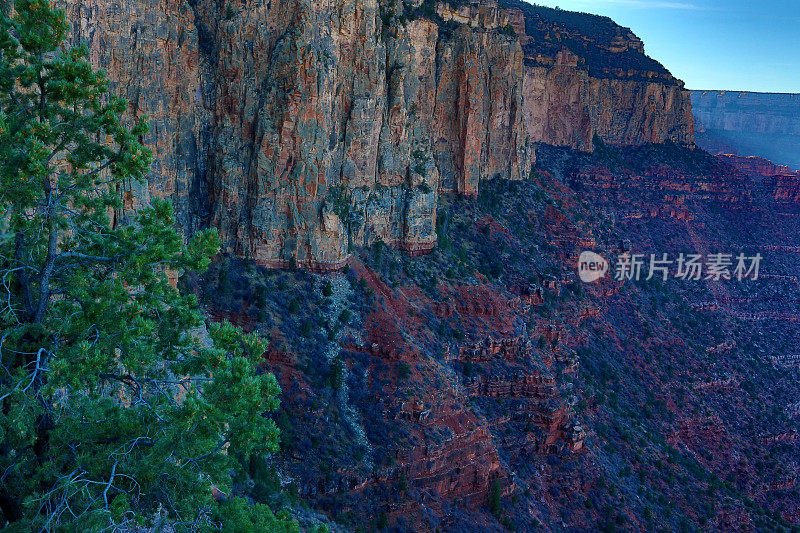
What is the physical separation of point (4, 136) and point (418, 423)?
33.7 metres

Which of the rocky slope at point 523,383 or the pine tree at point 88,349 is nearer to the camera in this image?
the pine tree at point 88,349

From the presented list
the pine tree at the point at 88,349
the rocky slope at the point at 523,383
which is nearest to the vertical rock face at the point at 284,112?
the rocky slope at the point at 523,383

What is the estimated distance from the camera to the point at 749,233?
4542 inches

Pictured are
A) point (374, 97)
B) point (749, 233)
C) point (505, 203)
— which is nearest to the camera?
point (374, 97)

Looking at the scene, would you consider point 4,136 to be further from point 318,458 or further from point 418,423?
point 418,423

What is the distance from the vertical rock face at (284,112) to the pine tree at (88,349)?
22.2m

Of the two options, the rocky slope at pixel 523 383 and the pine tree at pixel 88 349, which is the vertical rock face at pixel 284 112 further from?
the pine tree at pixel 88 349

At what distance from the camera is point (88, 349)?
14.6 meters

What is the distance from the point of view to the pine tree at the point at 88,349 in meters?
14.4

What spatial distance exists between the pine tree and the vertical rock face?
22.2m

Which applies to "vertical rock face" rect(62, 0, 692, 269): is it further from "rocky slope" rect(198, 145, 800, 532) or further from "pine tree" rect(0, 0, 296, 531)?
"pine tree" rect(0, 0, 296, 531)

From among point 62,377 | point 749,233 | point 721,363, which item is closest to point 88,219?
point 62,377

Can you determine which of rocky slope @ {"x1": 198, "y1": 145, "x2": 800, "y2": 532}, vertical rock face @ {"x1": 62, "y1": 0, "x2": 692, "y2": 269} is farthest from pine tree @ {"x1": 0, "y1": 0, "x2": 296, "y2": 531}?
rocky slope @ {"x1": 198, "y1": 145, "x2": 800, "y2": 532}

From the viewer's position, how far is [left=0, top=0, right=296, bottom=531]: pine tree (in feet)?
47.2
